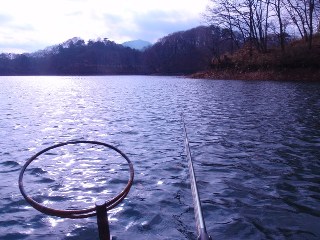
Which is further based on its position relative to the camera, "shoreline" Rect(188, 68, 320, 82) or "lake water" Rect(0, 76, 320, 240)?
"shoreline" Rect(188, 68, 320, 82)

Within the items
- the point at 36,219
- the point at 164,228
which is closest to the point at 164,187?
the point at 164,228

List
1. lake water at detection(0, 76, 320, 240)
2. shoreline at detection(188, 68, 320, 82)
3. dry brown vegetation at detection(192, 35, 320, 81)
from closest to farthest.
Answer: lake water at detection(0, 76, 320, 240) → shoreline at detection(188, 68, 320, 82) → dry brown vegetation at detection(192, 35, 320, 81)

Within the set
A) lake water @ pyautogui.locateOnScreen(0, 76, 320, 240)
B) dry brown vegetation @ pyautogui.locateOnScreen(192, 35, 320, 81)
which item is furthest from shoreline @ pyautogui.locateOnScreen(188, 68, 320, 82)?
lake water @ pyautogui.locateOnScreen(0, 76, 320, 240)

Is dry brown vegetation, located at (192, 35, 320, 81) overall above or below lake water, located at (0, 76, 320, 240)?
above

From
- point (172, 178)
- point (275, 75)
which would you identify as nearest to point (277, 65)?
point (275, 75)

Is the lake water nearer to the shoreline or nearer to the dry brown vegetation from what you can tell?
the shoreline

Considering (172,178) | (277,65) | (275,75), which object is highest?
(277,65)

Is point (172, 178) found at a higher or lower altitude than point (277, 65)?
lower

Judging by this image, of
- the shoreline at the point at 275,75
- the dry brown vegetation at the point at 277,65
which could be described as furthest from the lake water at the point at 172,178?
the dry brown vegetation at the point at 277,65

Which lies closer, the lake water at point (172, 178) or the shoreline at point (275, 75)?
the lake water at point (172, 178)

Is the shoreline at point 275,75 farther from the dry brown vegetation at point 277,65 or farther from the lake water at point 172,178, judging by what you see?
the lake water at point 172,178

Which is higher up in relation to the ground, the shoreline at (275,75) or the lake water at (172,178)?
the shoreline at (275,75)

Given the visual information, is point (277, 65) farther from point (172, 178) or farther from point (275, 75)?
point (172, 178)

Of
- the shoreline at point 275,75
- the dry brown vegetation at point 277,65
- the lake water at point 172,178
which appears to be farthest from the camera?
the dry brown vegetation at point 277,65
